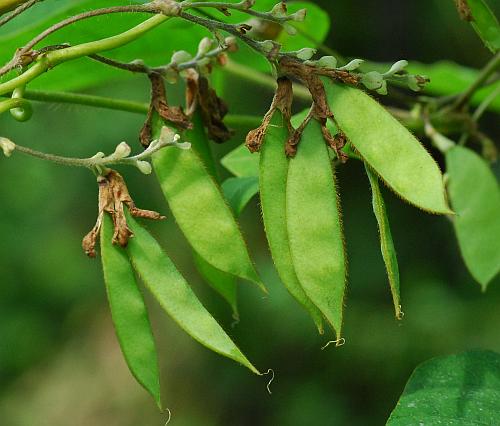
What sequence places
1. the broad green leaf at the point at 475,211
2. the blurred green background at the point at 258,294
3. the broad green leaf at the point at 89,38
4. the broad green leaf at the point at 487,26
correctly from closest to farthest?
the broad green leaf at the point at 487,26 < the broad green leaf at the point at 89,38 < the broad green leaf at the point at 475,211 < the blurred green background at the point at 258,294

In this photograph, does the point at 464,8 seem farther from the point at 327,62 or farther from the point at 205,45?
the point at 205,45

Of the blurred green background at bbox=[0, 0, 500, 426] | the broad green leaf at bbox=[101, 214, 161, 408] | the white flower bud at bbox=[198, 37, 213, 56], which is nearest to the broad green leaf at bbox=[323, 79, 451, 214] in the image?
the white flower bud at bbox=[198, 37, 213, 56]

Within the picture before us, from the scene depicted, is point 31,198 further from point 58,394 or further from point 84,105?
point 84,105

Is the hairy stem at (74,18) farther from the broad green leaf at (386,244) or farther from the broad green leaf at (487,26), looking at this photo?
the broad green leaf at (487,26)

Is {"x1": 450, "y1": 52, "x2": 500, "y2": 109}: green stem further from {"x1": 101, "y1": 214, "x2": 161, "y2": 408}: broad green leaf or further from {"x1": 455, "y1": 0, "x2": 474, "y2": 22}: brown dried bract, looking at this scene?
{"x1": 101, "y1": 214, "x2": 161, "y2": 408}: broad green leaf

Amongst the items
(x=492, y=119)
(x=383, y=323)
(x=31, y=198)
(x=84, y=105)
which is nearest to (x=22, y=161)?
(x=31, y=198)

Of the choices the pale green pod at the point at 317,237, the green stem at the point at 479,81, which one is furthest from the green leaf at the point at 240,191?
the green stem at the point at 479,81
